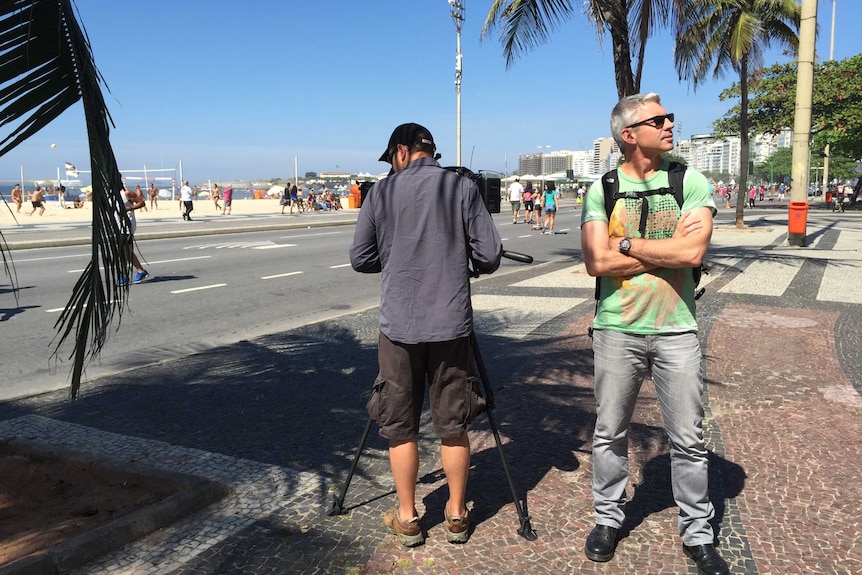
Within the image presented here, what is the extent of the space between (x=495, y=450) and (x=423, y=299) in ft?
4.98

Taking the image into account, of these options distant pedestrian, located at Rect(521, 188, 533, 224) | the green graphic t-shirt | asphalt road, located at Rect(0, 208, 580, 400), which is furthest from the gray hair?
distant pedestrian, located at Rect(521, 188, 533, 224)

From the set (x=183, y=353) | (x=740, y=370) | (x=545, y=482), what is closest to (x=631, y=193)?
(x=545, y=482)

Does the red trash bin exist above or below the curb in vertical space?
above

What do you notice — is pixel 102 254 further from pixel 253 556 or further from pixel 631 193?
pixel 631 193

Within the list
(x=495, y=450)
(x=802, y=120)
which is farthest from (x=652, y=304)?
(x=802, y=120)

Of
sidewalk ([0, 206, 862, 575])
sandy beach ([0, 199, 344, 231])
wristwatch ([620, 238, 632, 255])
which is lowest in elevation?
sidewalk ([0, 206, 862, 575])

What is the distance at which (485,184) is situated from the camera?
10.0ft

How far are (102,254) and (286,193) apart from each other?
37350 mm

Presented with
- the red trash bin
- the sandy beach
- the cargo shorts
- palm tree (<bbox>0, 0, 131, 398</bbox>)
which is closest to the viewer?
palm tree (<bbox>0, 0, 131, 398</bbox>)

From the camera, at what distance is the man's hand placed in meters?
2.66

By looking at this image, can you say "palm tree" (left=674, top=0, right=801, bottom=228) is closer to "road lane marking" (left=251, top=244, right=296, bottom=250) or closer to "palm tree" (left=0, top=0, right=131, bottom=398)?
"road lane marking" (left=251, top=244, right=296, bottom=250)

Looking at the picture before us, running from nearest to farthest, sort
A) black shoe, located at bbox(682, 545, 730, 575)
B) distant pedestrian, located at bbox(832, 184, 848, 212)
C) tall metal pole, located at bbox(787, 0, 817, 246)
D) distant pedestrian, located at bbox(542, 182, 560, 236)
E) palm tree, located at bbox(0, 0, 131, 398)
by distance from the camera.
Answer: palm tree, located at bbox(0, 0, 131, 398) < black shoe, located at bbox(682, 545, 730, 575) < tall metal pole, located at bbox(787, 0, 817, 246) < distant pedestrian, located at bbox(542, 182, 560, 236) < distant pedestrian, located at bbox(832, 184, 848, 212)

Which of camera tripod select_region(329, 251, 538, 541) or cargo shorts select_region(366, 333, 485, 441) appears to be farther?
camera tripod select_region(329, 251, 538, 541)

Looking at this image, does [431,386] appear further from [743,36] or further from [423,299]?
[743,36]
